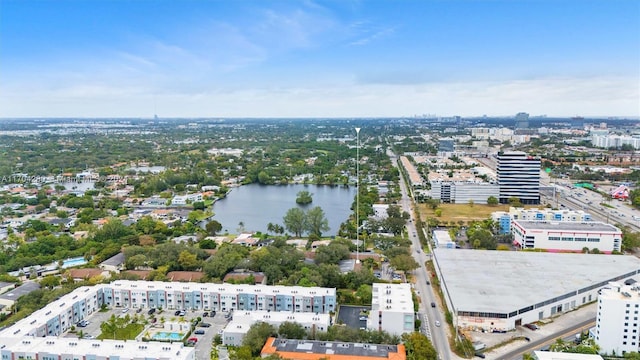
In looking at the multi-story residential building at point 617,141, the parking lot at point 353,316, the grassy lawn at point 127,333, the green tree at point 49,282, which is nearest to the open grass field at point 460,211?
the parking lot at point 353,316

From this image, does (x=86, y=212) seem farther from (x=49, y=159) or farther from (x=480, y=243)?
(x=49, y=159)

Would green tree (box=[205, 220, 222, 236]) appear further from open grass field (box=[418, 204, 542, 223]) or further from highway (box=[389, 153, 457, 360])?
open grass field (box=[418, 204, 542, 223])

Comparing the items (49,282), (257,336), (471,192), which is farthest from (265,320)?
(471,192)

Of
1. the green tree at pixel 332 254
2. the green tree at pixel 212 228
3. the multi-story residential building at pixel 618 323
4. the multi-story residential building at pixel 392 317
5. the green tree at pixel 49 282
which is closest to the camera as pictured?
the multi-story residential building at pixel 618 323

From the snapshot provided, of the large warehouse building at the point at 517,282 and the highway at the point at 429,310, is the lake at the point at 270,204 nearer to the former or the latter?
the highway at the point at 429,310

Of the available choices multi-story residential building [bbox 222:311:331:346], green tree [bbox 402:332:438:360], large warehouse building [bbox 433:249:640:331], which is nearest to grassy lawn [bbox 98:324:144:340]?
multi-story residential building [bbox 222:311:331:346]

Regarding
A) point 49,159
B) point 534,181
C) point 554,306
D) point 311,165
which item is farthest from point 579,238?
point 49,159

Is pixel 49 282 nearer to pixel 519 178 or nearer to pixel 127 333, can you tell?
pixel 127 333
